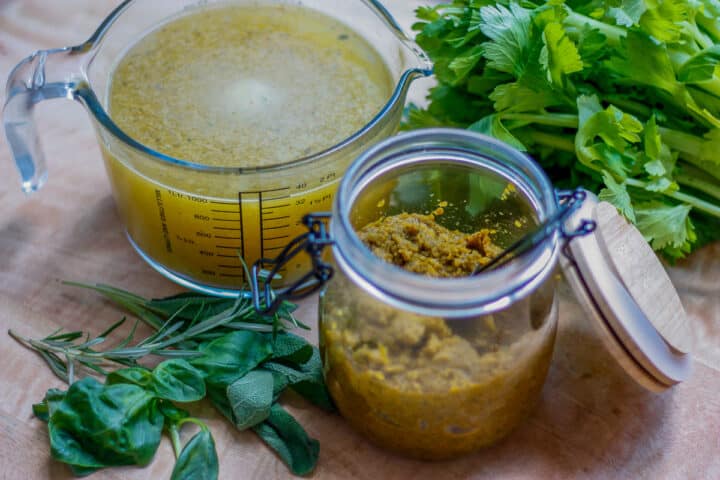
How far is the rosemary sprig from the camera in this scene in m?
1.38

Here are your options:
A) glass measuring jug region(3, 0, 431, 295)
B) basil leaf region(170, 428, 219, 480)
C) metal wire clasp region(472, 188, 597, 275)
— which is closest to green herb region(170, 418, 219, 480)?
basil leaf region(170, 428, 219, 480)

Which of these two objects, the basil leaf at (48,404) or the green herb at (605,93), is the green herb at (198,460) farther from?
the green herb at (605,93)

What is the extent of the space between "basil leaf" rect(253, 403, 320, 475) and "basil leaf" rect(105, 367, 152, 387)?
19cm

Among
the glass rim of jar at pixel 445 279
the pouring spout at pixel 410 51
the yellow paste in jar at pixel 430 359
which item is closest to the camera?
the glass rim of jar at pixel 445 279

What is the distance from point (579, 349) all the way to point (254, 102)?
73 cm

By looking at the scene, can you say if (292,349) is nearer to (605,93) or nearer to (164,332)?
(164,332)

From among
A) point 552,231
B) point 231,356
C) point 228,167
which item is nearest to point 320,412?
point 231,356

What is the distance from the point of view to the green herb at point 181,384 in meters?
1.25

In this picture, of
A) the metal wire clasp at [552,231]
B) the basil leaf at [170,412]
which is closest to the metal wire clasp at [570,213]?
the metal wire clasp at [552,231]

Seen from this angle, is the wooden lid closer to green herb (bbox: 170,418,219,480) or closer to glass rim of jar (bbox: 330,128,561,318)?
glass rim of jar (bbox: 330,128,561,318)

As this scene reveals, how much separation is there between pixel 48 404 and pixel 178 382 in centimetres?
21

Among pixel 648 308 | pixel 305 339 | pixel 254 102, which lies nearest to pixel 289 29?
pixel 254 102

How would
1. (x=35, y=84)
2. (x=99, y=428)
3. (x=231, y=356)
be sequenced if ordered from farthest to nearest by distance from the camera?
1. (x=35, y=84)
2. (x=231, y=356)
3. (x=99, y=428)

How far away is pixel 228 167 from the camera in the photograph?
4.31ft
